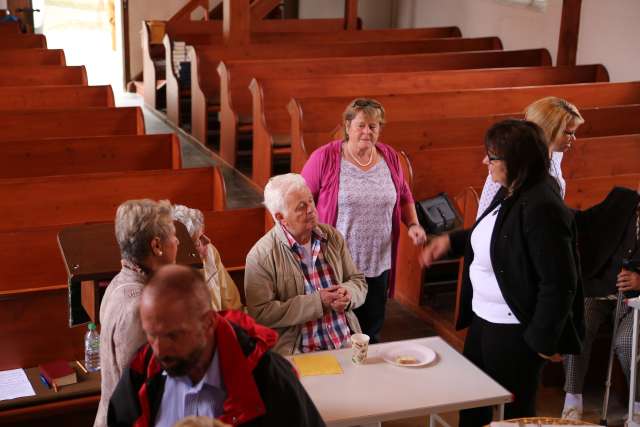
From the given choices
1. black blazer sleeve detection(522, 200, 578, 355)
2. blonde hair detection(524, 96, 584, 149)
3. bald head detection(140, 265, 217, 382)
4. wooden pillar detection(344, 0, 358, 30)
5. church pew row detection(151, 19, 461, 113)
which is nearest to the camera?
bald head detection(140, 265, 217, 382)

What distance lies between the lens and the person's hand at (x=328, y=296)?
3.17 meters

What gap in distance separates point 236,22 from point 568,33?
3.35m

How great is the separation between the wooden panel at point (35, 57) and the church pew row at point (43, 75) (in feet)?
2.04

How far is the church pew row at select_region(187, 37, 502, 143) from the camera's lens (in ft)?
28.5

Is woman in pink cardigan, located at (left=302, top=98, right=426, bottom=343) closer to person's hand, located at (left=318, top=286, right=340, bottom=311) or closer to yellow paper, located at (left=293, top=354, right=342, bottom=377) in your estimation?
person's hand, located at (left=318, top=286, right=340, bottom=311)

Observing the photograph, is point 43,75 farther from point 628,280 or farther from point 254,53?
point 628,280

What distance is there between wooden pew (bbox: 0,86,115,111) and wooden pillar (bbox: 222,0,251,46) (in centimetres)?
208

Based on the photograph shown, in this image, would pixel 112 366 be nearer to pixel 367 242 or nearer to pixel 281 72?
pixel 367 242

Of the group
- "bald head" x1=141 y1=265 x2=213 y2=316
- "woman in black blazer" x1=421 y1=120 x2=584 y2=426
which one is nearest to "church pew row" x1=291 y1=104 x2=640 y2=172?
"woman in black blazer" x1=421 y1=120 x2=584 y2=426

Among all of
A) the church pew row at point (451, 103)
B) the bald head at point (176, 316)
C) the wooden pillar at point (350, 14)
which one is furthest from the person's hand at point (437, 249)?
the wooden pillar at point (350, 14)

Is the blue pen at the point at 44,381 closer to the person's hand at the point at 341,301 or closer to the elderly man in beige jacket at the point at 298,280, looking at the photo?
the elderly man in beige jacket at the point at 298,280

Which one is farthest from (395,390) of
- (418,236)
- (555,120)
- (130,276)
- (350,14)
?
(350,14)

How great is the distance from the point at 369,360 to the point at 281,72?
518cm

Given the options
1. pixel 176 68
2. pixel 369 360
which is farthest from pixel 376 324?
pixel 176 68
